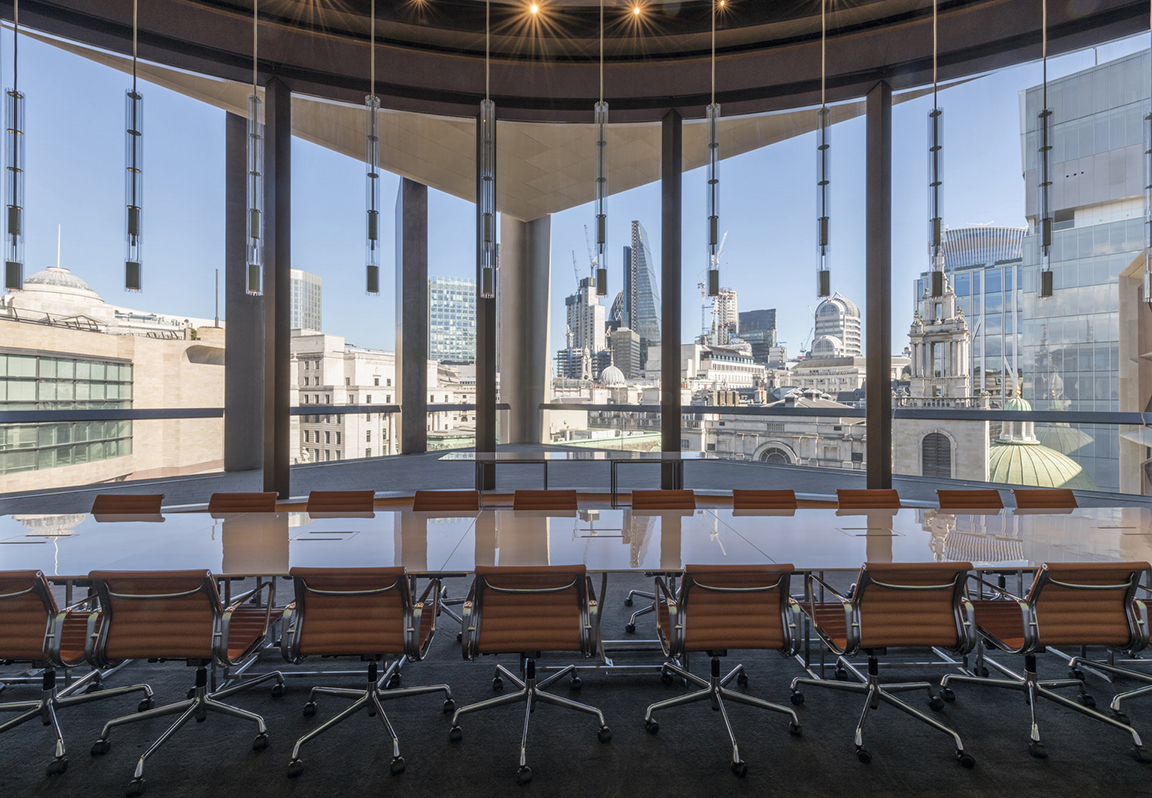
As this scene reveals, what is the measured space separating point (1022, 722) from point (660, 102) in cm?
668

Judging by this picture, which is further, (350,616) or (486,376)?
(486,376)

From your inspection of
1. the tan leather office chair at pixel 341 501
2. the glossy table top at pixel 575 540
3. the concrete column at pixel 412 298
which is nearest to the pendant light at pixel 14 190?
the glossy table top at pixel 575 540

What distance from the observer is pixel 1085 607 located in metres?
2.76

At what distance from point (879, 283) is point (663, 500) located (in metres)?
3.76

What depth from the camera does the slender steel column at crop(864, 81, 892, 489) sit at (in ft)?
20.6

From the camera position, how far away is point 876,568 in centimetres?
268

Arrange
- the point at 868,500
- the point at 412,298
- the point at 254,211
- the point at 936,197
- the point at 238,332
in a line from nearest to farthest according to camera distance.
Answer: the point at 254,211, the point at 936,197, the point at 868,500, the point at 238,332, the point at 412,298

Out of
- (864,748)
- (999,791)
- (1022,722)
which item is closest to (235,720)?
(864,748)

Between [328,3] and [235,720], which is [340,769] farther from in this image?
[328,3]

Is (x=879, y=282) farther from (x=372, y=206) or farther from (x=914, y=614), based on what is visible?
(x=372, y=206)

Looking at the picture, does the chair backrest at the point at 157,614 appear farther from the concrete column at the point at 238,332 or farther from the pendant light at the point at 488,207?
the concrete column at the point at 238,332

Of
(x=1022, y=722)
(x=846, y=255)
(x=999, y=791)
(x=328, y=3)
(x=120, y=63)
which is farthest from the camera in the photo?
(x=846, y=255)

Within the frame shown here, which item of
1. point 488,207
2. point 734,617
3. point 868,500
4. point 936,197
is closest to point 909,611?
point 734,617

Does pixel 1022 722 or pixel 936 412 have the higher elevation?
pixel 936 412
